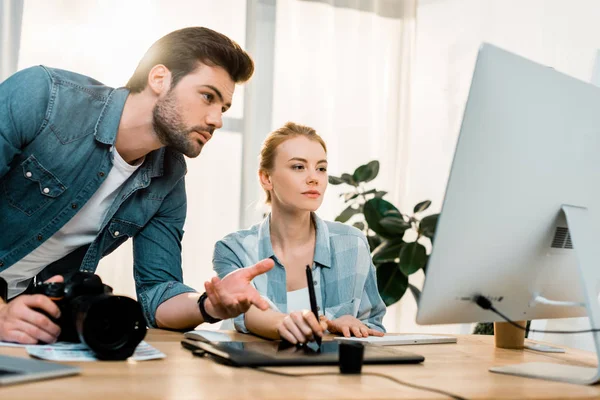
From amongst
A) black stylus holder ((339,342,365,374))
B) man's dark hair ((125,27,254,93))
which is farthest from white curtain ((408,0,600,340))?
black stylus holder ((339,342,365,374))

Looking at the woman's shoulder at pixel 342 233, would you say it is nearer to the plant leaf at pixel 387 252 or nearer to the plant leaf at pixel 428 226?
the plant leaf at pixel 387 252

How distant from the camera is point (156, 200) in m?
1.76

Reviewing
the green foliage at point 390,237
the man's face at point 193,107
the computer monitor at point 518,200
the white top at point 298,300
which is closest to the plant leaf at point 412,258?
the green foliage at point 390,237

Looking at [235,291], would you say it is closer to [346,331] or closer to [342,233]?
[346,331]

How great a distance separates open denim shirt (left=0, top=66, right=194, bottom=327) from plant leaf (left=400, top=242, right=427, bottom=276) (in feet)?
4.48

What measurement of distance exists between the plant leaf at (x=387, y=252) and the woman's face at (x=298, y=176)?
852 mm

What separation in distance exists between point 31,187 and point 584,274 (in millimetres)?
1295

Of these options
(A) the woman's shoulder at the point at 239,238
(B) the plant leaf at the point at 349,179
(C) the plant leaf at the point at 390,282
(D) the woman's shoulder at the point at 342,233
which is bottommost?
(C) the plant leaf at the point at 390,282

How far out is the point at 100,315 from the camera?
0.95m

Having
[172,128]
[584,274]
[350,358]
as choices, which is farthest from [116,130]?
[584,274]

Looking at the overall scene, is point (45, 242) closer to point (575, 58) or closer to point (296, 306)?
point (296, 306)

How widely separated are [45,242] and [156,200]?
0.31 meters

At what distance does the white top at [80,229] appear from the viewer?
5.72 feet

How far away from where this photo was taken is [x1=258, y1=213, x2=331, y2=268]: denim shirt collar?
6.73 ft
